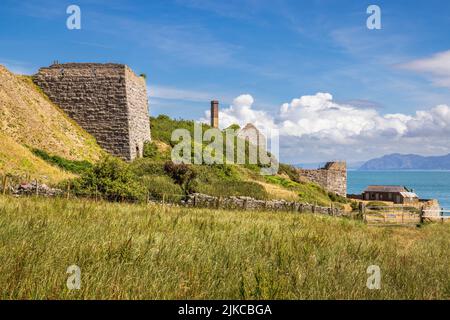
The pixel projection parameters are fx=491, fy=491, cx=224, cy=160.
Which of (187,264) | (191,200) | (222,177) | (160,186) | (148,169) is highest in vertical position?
(148,169)

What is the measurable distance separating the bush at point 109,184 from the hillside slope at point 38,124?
8.97 meters

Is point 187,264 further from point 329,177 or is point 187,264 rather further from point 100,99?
point 329,177

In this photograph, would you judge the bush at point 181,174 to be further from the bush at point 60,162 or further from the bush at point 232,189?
the bush at point 60,162

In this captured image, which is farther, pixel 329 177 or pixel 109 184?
pixel 329 177

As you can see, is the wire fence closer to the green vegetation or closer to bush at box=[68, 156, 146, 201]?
bush at box=[68, 156, 146, 201]

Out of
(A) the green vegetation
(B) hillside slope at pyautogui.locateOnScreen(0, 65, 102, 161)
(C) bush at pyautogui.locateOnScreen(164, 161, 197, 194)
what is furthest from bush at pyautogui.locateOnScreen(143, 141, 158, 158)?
(C) bush at pyautogui.locateOnScreen(164, 161, 197, 194)

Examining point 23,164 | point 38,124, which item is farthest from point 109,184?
point 38,124

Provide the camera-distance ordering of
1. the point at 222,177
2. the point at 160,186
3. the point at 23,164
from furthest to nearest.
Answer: the point at 222,177
the point at 160,186
the point at 23,164

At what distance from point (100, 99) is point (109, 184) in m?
15.2

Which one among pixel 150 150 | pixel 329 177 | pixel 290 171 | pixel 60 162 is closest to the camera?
pixel 60 162

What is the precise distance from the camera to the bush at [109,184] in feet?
73.3

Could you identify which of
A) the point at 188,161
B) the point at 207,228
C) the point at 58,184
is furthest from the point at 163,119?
the point at 207,228

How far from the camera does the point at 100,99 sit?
36.2 meters
